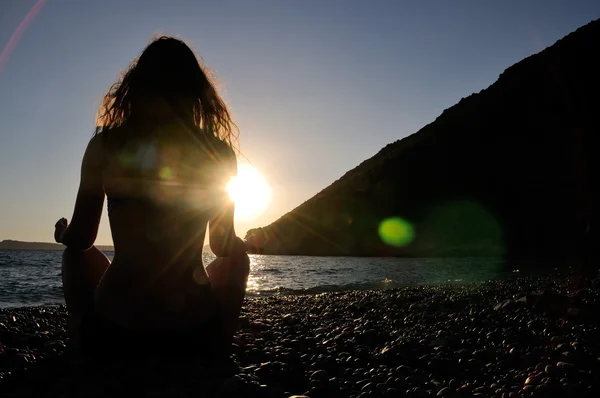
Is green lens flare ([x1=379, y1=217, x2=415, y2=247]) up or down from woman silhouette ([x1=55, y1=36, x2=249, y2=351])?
down

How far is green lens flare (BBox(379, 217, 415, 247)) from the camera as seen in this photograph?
6650 centimetres

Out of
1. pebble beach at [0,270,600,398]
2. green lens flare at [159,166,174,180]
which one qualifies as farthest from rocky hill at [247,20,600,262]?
green lens flare at [159,166,174,180]

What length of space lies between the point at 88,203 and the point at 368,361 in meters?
2.58

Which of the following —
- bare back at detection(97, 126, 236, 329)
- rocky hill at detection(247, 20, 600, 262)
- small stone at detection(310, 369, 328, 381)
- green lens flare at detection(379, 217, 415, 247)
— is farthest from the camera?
green lens flare at detection(379, 217, 415, 247)

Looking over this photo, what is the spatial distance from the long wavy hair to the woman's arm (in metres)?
0.19

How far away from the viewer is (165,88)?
2.49 meters

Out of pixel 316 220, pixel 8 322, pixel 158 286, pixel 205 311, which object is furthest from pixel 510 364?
pixel 316 220

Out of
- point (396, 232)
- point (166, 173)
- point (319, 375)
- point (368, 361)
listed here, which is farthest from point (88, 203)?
point (396, 232)

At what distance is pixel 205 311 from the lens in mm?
2635

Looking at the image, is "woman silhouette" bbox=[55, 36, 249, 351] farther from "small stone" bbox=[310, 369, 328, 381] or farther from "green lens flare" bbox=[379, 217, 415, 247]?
"green lens flare" bbox=[379, 217, 415, 247]

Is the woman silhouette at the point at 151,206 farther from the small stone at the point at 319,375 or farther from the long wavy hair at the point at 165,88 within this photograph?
the small stone at the point at 319,375

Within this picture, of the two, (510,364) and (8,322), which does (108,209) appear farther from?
(8,322)

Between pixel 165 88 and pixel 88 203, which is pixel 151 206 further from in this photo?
pixel 165 88

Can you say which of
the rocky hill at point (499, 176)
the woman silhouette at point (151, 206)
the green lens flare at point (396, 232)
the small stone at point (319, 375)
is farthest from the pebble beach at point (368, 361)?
the green lens flare at point (396, 232)
